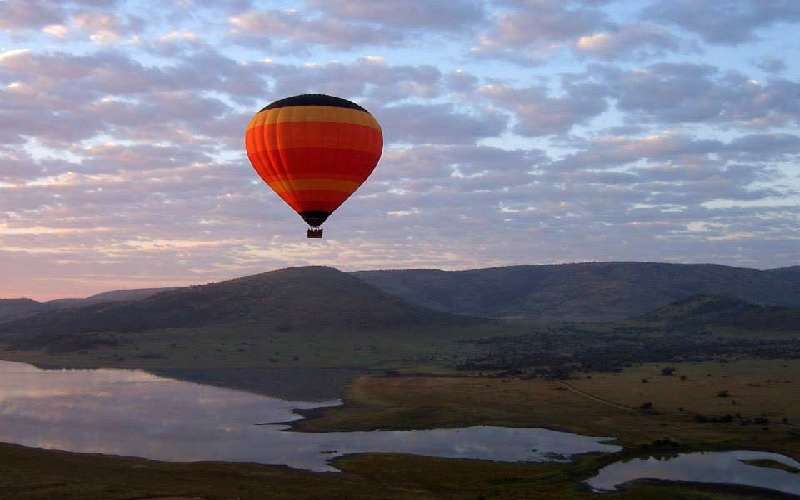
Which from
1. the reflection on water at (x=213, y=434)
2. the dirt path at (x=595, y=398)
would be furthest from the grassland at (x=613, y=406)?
the reflection on water at (x=213, y=434)

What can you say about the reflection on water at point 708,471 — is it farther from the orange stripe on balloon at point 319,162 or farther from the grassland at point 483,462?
the orange stripe on balloon at point 319,162

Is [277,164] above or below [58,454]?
above

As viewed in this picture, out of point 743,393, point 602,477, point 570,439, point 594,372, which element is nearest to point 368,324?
point 594,372

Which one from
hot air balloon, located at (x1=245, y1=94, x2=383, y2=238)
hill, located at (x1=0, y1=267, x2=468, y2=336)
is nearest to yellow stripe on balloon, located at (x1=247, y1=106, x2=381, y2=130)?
hot air balloon, located at (x1=245, y1=94, x2=383, y2=238)

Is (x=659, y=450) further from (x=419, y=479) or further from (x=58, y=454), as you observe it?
(x=58, y=454)

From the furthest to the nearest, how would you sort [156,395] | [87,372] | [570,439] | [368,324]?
[368,324], [87,372], [156,395], [570,439]

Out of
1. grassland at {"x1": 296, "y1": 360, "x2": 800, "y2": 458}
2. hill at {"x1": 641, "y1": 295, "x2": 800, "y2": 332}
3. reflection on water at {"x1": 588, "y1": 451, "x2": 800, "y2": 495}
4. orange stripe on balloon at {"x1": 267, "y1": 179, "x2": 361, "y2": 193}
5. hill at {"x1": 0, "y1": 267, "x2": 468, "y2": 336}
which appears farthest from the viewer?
hill at {"x1": 0, "y1": 267, "x2": 468, "y2": 336}

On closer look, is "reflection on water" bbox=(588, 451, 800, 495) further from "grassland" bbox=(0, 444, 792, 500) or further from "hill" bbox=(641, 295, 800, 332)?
"hill" bbox=(641, 295, 800, 332)
